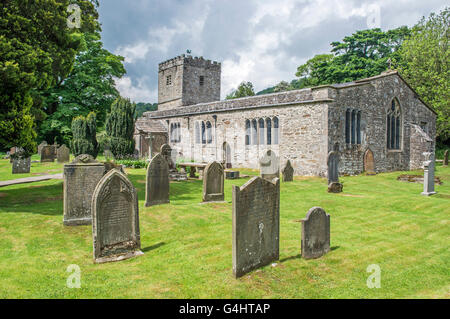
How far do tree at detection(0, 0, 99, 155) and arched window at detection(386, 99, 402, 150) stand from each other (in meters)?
21.4

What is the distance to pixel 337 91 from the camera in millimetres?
17781

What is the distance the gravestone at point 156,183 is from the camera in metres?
9.25

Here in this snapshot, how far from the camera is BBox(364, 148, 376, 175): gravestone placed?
20.2 metres

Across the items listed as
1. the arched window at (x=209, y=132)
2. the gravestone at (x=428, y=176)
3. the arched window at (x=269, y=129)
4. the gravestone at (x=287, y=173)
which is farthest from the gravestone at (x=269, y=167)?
the arched window at (x=209, y=132)

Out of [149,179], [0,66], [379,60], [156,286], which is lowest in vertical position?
[156,286]

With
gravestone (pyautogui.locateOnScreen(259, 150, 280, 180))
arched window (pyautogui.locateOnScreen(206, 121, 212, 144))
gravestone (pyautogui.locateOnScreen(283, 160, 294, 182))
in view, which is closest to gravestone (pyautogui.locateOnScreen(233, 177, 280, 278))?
gravestone (pyautogui.locateOnScreen(259, 150, 280, 180))

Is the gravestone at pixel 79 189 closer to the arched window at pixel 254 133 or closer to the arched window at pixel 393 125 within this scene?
the arched window at pixel 254 133

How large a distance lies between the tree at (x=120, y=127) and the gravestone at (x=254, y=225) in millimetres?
18102

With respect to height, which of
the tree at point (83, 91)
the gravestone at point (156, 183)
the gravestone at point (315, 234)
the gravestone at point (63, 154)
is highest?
the tree at point (83, 91)

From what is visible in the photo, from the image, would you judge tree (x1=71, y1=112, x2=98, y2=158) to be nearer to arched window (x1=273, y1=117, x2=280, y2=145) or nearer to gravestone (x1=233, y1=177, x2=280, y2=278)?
arched window (x1=273, y1=117, x2=280, y2=145)

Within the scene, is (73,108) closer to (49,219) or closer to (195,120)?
(195,120)

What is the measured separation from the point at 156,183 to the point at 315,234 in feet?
17.2

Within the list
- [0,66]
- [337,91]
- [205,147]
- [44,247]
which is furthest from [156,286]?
[205,147]

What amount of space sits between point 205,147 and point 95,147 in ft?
29.2
